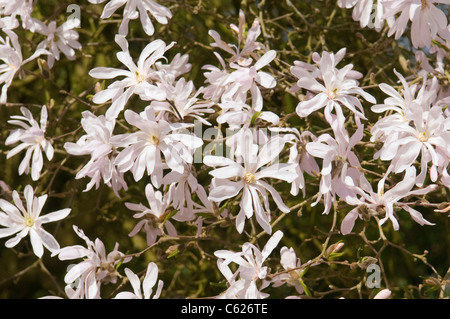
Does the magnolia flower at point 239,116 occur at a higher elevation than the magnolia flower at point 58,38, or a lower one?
lower

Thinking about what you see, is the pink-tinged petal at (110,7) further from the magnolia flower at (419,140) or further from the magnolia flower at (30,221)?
the magnolia flower at (419,140)

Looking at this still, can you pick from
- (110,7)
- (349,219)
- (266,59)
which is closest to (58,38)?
(110,7)

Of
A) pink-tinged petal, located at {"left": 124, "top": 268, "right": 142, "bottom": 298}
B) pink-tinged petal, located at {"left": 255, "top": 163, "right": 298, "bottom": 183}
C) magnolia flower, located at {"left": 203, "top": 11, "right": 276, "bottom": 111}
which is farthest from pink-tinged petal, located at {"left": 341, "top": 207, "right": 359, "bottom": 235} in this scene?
pink-tinged petal, located at {"left": 124, "top": 268, "right": 142, "bottom": 298}

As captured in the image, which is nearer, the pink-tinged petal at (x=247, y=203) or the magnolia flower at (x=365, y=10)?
the pink-tinged petal at (x=247, y=203)

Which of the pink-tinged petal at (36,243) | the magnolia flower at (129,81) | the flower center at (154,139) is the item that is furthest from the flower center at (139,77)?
the pink-tinged petal at (36,243)

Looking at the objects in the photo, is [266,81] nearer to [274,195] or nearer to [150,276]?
[274,195]
